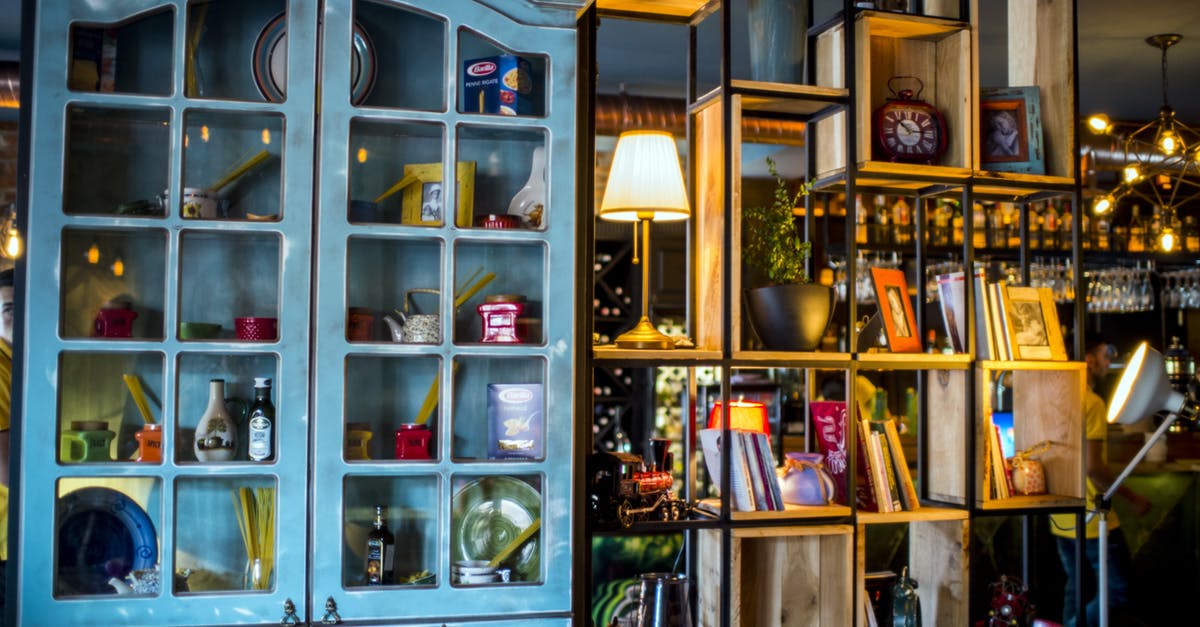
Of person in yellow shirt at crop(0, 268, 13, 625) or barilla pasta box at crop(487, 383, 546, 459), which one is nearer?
barilla pasta box at crop(487, 383, 546, 459)

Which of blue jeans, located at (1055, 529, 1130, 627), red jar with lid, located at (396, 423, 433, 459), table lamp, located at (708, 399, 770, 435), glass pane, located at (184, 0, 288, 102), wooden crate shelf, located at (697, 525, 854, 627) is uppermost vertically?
glass pane, located at (184, 0, 288, 102)

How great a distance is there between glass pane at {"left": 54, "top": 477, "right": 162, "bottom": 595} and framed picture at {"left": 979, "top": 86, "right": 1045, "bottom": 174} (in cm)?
250

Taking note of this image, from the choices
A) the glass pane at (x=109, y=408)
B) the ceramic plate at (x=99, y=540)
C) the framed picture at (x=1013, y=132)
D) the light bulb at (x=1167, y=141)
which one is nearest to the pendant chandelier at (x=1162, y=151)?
the light bulb at (x=1167, y=141)

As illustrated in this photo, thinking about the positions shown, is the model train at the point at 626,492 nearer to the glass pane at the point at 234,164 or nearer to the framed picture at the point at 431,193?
the framed picture at the point at 431,193

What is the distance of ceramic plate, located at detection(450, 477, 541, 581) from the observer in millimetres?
2789

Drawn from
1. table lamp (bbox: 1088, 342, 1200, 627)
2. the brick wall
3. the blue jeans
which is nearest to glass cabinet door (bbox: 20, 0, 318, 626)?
table lamp (bbox: 1088, 342, 1200, 627)

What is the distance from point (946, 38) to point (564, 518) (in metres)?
1.84

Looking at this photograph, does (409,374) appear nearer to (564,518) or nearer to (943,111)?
(564,518)

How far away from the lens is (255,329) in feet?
8.68

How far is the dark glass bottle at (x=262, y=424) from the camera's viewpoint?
2.64m

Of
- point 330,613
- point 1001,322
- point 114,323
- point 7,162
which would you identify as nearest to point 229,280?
point 114,323

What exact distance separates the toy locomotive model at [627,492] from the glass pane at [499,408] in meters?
0.19

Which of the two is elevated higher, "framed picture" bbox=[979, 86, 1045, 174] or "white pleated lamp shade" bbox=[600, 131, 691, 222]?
"framed picture" bbox=[979, 86, 1045, 174]

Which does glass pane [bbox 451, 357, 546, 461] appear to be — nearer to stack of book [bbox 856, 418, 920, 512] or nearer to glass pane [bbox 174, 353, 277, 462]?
glass pane [bbox 174, 353, 277, 462]
